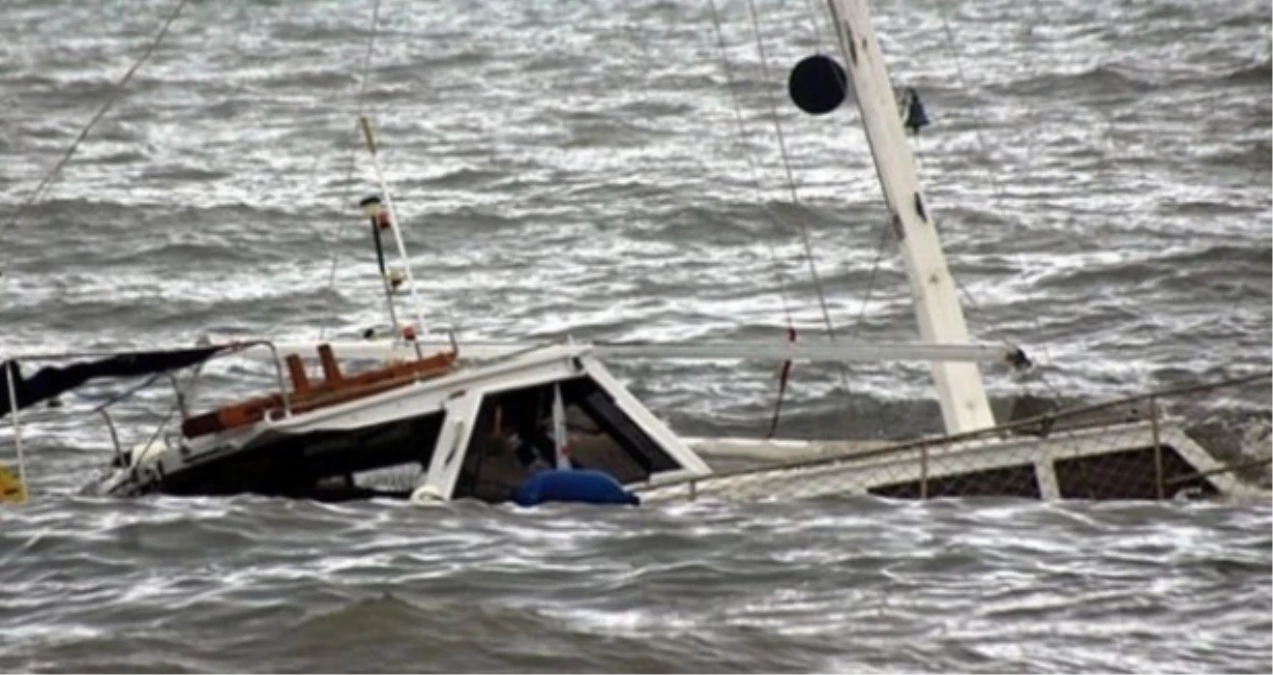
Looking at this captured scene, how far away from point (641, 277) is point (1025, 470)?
46.4ft

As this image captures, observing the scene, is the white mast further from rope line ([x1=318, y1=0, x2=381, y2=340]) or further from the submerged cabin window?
rope line ([x1=318, y1=0, x2=381, y2=340])

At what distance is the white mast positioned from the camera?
22656mm

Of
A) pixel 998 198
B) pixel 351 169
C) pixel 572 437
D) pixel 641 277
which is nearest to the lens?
pixel 572 437

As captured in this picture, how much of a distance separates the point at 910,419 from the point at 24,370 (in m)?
6.74

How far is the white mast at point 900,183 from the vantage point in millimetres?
22656

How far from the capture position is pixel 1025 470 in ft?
66.7

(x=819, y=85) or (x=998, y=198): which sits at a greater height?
(x=998, y=198)

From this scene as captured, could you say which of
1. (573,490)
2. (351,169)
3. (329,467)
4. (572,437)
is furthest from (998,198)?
(573,490)

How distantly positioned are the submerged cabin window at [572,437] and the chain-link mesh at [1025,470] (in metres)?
0.48

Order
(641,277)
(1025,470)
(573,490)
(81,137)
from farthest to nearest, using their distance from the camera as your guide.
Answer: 1. (641,277)
2. (81,137)
3. (1025,470)
4. (573,490)

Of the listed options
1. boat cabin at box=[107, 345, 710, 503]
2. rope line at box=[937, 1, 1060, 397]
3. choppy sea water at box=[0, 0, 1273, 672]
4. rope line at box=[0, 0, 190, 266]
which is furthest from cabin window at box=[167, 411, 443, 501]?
rope line at box=[937, 1, 1060, 397]

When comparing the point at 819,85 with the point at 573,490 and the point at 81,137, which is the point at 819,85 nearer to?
the point at 573,490

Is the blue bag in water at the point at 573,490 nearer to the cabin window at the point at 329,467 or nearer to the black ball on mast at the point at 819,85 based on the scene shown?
the cabin window at the point at 329,467

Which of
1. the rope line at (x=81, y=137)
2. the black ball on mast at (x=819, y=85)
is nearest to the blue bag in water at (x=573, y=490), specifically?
the black ball on mast at (x=819, y=85)
